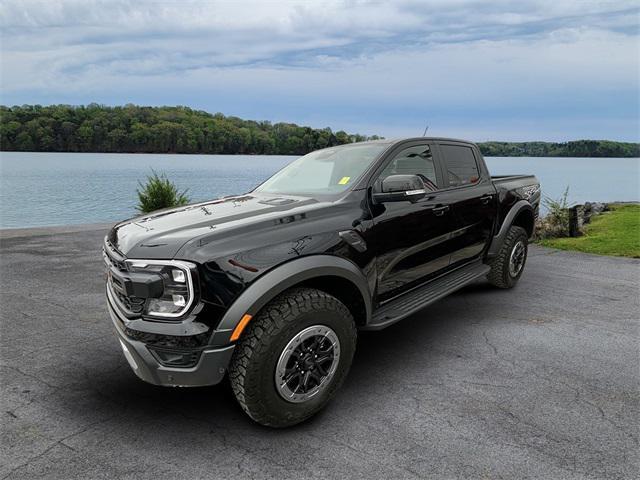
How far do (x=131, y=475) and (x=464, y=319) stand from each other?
A: 11.3ft

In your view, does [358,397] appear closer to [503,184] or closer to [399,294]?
[399,294]

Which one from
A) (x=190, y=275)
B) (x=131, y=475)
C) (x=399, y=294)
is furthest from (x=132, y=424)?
(x=399, y=294)

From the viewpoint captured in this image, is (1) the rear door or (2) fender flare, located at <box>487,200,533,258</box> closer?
(1) the rear door

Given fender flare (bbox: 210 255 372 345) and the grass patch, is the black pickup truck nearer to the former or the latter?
fender flare (bbox: 210 255 372 345)

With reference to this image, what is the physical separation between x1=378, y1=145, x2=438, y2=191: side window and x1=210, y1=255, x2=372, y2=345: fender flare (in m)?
1.15

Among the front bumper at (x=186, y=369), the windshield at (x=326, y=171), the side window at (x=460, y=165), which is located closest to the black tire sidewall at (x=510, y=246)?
the side window at (x=460, y=165)

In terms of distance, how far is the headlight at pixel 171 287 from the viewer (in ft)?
7.95

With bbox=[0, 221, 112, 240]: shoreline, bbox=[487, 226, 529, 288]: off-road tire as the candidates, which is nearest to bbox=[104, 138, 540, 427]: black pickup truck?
bbox=[487, 226, 529, 288]: off-road tire

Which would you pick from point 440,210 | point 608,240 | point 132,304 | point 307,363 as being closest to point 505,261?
point 440,210

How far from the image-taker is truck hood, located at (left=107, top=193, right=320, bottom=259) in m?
2.57

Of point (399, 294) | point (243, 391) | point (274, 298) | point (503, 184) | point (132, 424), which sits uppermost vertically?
point (503, 184)

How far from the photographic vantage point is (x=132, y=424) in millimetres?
2848

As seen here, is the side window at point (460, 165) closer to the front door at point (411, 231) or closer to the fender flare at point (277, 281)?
the front door at point (411, 231)

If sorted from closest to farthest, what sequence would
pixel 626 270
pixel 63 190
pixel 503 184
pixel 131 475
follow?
1. pixel 131 475
2. pixel 503 184
3. pixel 626 270
4. pixel 63 190
